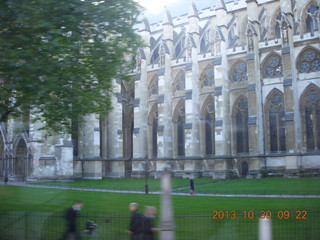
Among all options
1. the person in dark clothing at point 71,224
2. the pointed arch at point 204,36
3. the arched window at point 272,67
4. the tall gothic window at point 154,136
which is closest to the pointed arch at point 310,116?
the arched window at point 272,67

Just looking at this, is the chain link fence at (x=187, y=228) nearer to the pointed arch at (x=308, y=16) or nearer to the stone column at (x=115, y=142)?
the pointed arch at (x=308, y=16)

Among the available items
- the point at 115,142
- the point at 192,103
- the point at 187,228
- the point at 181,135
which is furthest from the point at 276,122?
the point at 187,228

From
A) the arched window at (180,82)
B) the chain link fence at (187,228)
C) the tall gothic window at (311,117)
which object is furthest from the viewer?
the arched window at (180,82)

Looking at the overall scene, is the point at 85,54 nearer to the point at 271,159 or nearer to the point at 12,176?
the point at 271,159

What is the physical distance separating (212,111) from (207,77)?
12.1 feet

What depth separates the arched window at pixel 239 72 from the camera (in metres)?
37.1

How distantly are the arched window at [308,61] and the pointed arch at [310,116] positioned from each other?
1591 mm

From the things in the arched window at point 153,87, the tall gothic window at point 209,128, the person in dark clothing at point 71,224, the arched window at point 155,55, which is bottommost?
the person in dark clothing at point 71,224

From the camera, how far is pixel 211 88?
38812 millimetres

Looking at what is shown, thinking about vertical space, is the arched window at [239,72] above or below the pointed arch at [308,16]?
below

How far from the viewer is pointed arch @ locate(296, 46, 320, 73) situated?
108ft

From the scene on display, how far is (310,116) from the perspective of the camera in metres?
32.7

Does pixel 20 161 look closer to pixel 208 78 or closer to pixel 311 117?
pixel 208 78

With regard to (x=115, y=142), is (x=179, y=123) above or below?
above
